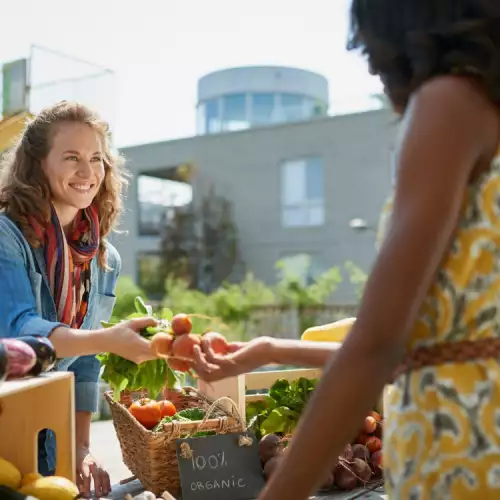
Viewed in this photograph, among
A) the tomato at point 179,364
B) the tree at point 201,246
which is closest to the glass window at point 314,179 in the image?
the tree at point 201,246

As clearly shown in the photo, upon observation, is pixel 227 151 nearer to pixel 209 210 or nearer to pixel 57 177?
pixel 209 210

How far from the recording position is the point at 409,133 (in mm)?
750

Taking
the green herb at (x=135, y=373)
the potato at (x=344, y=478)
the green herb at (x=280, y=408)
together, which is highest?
the green herb at (x=135, y=373)

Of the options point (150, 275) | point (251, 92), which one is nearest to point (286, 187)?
point (150, 275)

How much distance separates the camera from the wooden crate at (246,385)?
2061 millimetres

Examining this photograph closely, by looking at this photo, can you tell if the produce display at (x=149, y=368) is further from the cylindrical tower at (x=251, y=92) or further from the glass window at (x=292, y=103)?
the glass window at (x=292, y=103)

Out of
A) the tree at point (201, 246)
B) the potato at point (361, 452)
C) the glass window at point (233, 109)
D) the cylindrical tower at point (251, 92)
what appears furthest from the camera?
the glass window at point (233, 109)

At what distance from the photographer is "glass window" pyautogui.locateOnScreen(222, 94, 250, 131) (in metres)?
32.1

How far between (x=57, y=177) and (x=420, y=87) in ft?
4.84

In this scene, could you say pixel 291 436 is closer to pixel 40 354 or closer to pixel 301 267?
pixel 40 354

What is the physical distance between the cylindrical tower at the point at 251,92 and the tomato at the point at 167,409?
30054 millimetres

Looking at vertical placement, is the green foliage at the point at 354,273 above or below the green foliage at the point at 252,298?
above

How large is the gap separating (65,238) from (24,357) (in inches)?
32.9

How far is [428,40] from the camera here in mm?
792
